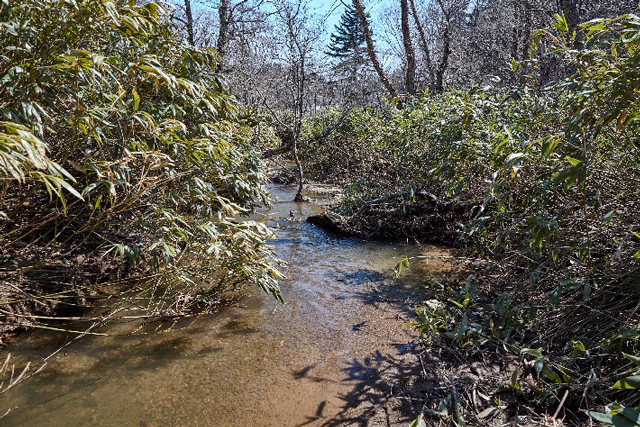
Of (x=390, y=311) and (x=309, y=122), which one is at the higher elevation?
(x=309, y=122)

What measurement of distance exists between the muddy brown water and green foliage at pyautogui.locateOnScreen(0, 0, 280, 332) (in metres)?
0.43

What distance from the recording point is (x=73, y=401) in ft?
7.59

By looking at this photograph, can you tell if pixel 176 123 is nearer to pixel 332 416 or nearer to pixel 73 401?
pixel 73 401

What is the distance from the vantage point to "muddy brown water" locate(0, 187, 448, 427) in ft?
7.36

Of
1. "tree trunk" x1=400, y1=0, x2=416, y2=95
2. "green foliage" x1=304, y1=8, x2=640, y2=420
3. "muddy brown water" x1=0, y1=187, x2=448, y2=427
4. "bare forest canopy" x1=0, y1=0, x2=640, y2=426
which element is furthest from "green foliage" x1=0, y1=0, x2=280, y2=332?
"tree trunk" x1=400, y1=0, x2=416, y2=95

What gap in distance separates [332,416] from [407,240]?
3.61m

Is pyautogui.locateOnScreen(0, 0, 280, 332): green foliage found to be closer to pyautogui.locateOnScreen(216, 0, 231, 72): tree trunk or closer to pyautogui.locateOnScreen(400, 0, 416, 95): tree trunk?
pyautogui.locateOnScreen(216, 0, 231, 72): tree trunk

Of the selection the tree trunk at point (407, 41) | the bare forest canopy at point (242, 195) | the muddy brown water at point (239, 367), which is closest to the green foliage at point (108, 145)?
the bare forest canopy at point (242, 195)

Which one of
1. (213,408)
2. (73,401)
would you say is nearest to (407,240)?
(213,408)

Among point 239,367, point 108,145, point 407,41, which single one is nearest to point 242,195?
point 108,145

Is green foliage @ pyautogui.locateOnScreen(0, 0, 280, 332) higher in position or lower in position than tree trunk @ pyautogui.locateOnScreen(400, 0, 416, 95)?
lower

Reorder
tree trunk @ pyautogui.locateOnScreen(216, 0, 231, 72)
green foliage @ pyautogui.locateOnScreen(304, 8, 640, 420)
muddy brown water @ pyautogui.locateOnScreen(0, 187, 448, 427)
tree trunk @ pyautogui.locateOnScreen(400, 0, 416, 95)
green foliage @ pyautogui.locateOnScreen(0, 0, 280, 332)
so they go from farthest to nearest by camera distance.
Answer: tree trunk @ pyautogui.locateOnScreen(400, 0, 416, 95) → tree trunk @ pyautogui.locateOnScreen(216, 0, 231, 72) → muddy brown water @ pyautogui.locateOnScreen(0, 187, 448, 427) → green foliage @ pyautogui.locateOnScreen(0, 0, 280, 332) → green foliage @ pyautogui.locateOnScreen(304, 8, 640, 420)

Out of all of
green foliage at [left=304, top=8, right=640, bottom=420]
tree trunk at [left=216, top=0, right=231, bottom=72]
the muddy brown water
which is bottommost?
the muddy brown water

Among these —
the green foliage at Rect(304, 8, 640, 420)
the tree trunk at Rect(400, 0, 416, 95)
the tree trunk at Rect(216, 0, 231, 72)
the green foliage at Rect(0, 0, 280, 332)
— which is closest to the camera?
the green foliage at Rect(304, 8, 640, 420)
